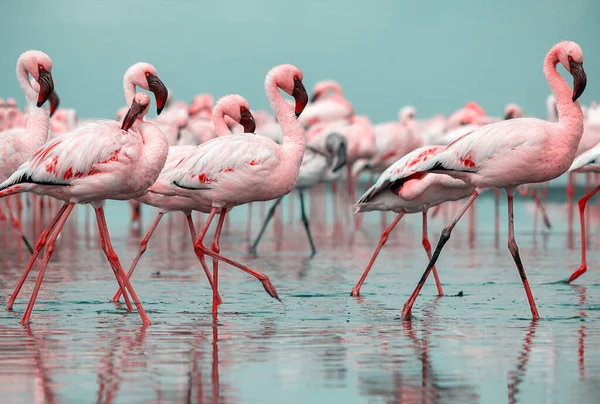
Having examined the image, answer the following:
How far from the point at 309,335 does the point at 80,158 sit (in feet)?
6.64

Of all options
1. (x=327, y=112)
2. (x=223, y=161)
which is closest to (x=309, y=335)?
(x=223, y=161)

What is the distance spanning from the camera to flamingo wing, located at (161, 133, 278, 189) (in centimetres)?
901

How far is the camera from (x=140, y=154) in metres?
8.28

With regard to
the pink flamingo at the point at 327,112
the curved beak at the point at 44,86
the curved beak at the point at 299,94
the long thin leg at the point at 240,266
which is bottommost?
the long thin leg at the point at 240,266

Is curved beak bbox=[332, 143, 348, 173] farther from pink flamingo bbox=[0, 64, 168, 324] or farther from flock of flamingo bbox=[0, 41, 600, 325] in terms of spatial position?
pink flamingo bbox=[0, 64, 168, 324]

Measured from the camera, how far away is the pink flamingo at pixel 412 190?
9930 mm

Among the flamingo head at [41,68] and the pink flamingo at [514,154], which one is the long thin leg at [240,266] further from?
the flamingo head at [41,68]

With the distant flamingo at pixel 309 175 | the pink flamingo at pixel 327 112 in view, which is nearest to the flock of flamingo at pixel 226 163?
the distant flamingo at pixel 309 175

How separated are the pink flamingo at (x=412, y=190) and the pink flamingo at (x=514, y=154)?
38.9 inches

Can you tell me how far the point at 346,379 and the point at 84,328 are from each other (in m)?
2.46

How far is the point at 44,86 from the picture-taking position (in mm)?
10242

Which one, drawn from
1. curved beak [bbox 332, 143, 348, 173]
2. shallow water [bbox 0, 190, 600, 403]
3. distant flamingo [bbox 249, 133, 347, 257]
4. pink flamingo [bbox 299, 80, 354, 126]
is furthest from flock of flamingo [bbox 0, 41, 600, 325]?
pink flamingo [bbox 299, 80, 354, 126]

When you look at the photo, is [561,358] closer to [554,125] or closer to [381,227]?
[554,125]

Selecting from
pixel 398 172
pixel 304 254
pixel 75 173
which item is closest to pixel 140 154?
pixel 75 173
